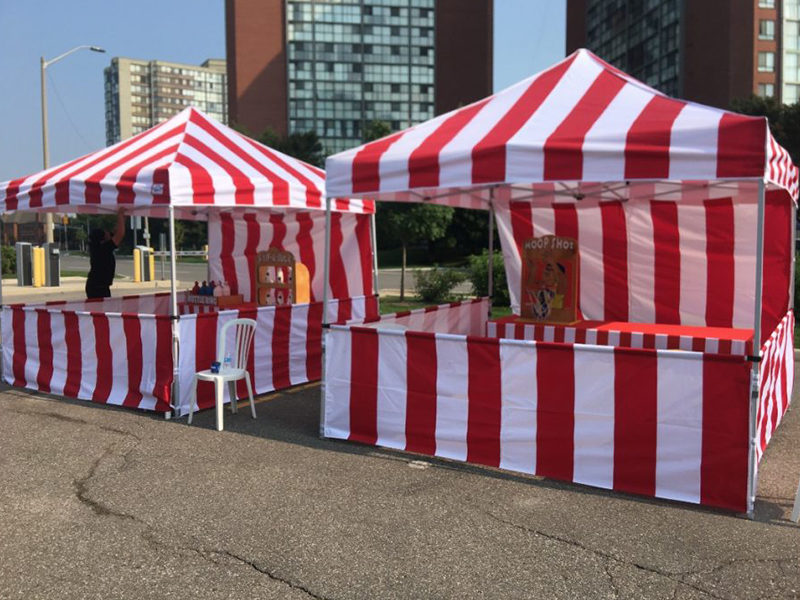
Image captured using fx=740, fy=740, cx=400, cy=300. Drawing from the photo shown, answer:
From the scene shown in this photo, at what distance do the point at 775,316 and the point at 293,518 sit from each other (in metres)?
5.55

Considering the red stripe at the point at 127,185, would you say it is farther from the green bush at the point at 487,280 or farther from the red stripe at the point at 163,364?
the green bush at the point at 487,280

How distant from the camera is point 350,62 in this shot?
96.6m

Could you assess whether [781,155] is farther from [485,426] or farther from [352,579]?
[352,579]

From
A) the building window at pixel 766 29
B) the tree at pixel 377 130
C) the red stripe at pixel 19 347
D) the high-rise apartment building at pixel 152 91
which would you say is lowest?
the red stripe at pixel 19 347

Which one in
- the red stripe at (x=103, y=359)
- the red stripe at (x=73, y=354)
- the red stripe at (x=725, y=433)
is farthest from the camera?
the red stripe at (x=73, y=354)

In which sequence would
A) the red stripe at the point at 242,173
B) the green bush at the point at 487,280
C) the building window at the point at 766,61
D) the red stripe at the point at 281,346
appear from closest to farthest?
1. the red stripe at the point at 242,173
2. the red stripe at the point at 281,346
3. the green bush at the point at 487,280
4. the building window at the point at 766,61

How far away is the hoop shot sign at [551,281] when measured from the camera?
7.87 m

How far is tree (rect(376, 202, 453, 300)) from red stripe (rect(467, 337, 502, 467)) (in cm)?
1440

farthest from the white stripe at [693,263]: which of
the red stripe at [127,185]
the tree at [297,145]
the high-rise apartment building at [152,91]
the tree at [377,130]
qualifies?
the high-rise apartment building at [152,91]

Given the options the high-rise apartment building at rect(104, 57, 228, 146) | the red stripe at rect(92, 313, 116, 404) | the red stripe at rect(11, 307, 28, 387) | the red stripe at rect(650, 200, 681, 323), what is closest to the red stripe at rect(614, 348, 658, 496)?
the red stripe at rect(650, 200, 681, 323)

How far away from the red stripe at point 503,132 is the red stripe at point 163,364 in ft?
11.4

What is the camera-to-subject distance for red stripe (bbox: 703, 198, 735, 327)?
8.09m

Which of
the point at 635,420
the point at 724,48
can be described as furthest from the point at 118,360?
the point at 724,48

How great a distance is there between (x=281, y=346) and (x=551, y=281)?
3.07 m
